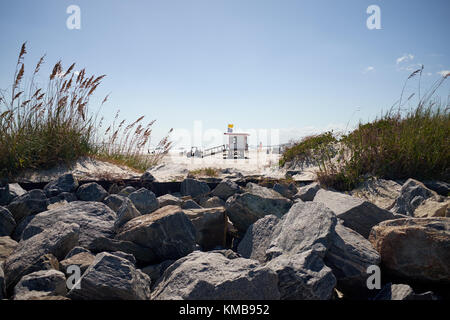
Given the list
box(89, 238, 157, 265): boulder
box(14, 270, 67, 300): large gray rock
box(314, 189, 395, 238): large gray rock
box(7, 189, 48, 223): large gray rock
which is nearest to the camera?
box(14, 270, 67, 300): large gray rock

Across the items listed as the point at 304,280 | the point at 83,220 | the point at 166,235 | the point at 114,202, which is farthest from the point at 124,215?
the point at 304,280

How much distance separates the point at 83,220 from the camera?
112 inches

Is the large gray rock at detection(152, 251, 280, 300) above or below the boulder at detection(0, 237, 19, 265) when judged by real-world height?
above

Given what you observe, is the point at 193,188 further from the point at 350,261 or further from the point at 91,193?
the point at 350,261

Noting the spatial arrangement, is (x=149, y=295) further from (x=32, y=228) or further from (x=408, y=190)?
(x=408, y=190)

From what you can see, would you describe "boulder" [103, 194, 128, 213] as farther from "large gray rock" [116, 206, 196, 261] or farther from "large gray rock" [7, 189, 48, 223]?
"large gray rock" [116, 206, 196, 261]

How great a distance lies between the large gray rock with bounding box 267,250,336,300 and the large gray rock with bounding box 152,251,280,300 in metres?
0.09

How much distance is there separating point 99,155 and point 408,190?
645 centimetres

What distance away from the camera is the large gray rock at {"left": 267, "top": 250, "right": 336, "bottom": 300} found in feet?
5.65

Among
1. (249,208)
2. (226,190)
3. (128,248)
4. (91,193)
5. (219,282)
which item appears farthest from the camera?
(226,190)

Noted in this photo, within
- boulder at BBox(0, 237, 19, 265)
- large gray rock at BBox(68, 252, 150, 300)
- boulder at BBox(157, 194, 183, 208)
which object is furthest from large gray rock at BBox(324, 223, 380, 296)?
boulder at BBox(0, 237, 19, 265)

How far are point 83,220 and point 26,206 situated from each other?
107cm

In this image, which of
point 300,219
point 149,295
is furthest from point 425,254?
point 149,295

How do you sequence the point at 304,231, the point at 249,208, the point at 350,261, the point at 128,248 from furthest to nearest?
the point at 249,208 < the point at 128,248 < the point at 304,231 < the point at 350,261
